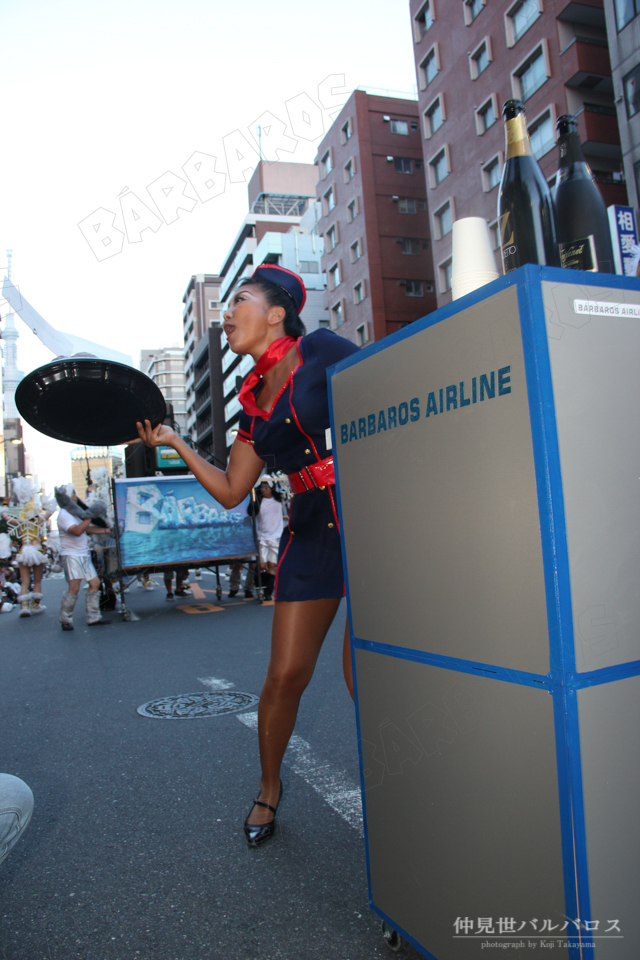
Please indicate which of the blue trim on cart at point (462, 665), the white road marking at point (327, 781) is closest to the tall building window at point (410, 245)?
the white road marking at point (327, 781)

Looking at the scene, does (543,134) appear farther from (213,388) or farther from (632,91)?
(213,388)

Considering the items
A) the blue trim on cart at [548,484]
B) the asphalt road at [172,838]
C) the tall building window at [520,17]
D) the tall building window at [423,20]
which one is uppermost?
the tall building window at [423,20]

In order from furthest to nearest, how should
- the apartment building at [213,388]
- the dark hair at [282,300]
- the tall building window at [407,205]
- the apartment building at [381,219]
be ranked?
the apartment building at [213,388] < the tall building window at [407,205] < the apartment building at [381,219] < the dark hair at [282,300]

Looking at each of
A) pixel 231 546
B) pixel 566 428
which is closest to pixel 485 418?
pixel 566 428

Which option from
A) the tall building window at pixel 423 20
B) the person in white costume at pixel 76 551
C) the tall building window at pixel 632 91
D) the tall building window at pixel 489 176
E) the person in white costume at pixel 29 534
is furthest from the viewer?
A: the tall building window at pixel 423 20

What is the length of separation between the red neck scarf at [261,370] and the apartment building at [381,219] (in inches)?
1585

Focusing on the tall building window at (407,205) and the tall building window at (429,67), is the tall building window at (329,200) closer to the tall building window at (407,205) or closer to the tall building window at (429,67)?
the tall building window at (407,205)

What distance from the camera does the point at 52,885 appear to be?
2.39m

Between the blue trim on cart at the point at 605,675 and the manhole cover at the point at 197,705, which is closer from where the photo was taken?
the blue trim on cart at the point at 605,675

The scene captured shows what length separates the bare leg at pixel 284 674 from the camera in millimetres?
2514

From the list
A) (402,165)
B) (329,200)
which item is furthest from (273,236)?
(402,165)

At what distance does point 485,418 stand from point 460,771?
2.38 feet

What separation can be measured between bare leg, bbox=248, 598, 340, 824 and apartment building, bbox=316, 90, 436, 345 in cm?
4061

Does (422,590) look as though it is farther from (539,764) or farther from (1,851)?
(1,851)
